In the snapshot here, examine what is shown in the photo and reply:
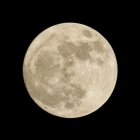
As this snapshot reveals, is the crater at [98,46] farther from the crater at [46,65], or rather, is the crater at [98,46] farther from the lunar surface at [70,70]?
the crater at [46,65]

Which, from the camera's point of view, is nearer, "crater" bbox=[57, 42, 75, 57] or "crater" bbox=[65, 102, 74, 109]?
"crater" bbox=[57, 42, 75, 57]

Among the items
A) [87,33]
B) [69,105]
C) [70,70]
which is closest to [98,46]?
[87,33]

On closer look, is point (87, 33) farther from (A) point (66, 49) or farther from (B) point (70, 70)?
(B) point (70, 70)

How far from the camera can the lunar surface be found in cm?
752

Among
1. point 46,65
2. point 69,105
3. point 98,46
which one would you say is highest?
point 98,46

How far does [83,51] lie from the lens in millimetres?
7594

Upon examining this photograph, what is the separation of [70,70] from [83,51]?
481mm

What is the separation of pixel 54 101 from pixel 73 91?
1.66 ft

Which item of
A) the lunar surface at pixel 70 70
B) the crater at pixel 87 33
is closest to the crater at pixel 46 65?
the lunar surface at pixel 70 70

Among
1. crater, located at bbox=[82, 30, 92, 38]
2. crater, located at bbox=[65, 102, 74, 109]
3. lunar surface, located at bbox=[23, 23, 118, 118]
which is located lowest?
crater, located at bbox=[65, 102, 74, 109]

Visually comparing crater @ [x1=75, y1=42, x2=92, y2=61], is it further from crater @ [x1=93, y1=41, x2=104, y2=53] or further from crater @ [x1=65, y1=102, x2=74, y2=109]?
crater @ [x1=65, y1=102, x2=74, y2=109]

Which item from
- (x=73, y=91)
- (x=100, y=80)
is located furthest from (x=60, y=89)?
(x=100, y=80)

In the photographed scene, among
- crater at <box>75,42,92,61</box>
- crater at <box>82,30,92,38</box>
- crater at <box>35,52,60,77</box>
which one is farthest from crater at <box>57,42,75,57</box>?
crater at <box>82,30,92,38</box>

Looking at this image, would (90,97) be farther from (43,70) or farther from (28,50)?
(28,50)
